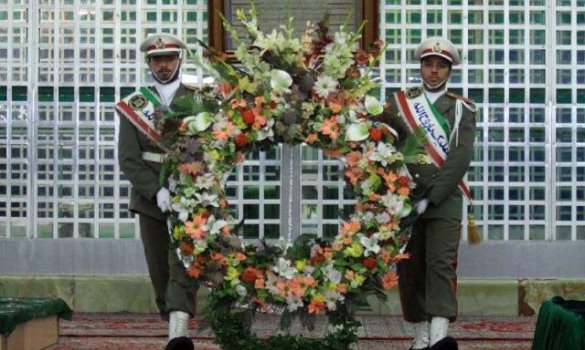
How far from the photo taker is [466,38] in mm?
12234

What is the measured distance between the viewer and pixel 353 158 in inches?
328

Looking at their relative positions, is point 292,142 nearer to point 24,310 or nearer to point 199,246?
point 199,246

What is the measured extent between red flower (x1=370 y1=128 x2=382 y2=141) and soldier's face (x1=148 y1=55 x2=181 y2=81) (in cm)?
160

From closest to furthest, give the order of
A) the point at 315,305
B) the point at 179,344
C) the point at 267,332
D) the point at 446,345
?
the point at 315,305, the point at 179,344, the point at 446,345, the point at 267,332

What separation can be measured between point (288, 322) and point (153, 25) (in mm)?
4500

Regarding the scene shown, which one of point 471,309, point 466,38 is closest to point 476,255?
point 471,309

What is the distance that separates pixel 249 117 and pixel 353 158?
1.80 feet

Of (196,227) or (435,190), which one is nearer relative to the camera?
(196,227)

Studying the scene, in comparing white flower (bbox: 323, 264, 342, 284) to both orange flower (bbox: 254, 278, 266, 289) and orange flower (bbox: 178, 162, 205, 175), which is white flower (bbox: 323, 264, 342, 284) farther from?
orange flower (bbox: 178, 162, 205, 175)

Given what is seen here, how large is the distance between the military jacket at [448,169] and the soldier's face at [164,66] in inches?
48.6

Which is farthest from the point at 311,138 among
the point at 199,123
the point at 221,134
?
the point at 199,123

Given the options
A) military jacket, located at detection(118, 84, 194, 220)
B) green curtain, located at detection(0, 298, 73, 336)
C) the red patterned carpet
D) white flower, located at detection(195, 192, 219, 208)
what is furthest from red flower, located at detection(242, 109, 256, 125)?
the red patterned carpet

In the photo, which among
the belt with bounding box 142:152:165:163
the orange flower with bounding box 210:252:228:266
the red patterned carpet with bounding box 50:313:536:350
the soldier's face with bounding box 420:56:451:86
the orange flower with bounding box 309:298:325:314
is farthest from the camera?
the red patterned carpet with bounding box 50:313:536:350

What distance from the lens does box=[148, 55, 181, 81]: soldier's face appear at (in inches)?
374
